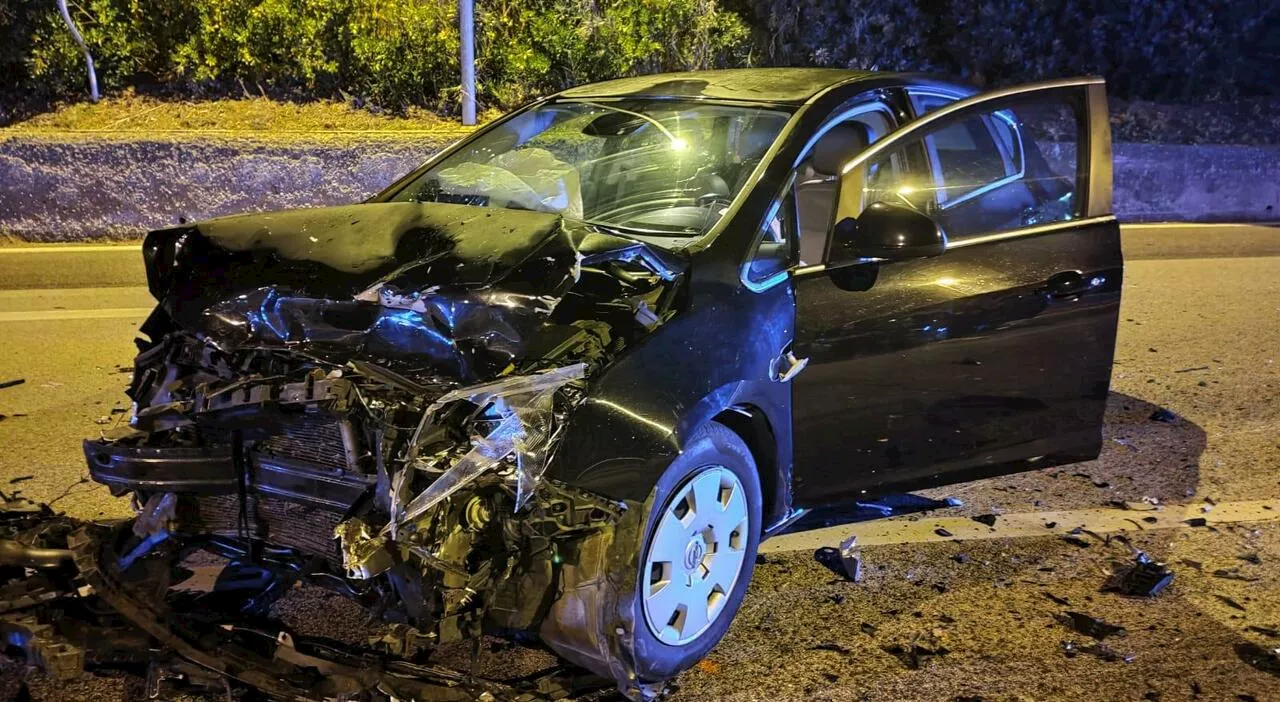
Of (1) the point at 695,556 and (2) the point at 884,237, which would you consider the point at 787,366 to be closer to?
(2) the point at 884,237

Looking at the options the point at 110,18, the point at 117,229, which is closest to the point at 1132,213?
the point at 117,229

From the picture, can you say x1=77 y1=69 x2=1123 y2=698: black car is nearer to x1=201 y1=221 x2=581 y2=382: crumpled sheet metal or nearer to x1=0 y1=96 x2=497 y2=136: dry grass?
x1=201 y1=221 x2=581 y2=382: crumpled sheet metal

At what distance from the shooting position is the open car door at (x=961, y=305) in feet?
11.7

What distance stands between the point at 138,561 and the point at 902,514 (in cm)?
296

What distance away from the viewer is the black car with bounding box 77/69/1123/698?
2766 millimetres

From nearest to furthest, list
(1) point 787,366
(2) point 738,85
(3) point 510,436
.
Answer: (3) point 510,436
(1) point 787,366
(2) point 738,85

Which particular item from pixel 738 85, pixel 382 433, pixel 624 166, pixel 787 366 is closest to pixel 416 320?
pixel 382 433

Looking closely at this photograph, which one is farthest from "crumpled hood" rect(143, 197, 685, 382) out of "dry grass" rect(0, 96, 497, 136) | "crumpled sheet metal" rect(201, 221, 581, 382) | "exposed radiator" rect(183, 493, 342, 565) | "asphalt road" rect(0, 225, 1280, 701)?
"dry grass" rect(0, 96, 497, 136)

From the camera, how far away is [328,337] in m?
2.98

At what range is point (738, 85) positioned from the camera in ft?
14.4

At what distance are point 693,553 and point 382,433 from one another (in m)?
1.00

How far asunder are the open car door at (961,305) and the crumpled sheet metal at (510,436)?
40.6 inches

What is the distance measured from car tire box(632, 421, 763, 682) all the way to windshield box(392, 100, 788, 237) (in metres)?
0.86

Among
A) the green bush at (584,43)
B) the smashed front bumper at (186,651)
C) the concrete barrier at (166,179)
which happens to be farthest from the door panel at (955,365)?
the green bush at (584,43)
